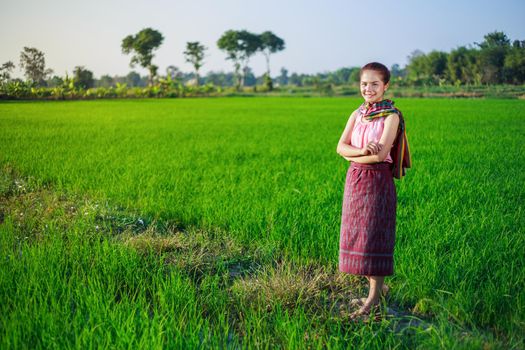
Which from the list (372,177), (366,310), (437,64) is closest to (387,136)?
(372,177)

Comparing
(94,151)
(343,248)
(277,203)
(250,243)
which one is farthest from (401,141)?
(94,151)

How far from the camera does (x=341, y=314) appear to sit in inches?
84.4

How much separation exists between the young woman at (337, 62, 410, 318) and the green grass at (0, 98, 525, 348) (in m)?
0.29

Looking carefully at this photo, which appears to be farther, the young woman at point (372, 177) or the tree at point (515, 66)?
the tree at point (515, 66)

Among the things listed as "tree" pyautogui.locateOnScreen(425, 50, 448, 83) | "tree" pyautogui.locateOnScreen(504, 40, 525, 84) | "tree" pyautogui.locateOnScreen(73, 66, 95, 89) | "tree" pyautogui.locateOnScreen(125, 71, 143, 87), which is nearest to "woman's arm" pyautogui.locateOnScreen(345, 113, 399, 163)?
"tree" pyautogui.locateOnScreen(504, 40, 525, 84)

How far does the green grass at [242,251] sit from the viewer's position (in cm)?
192

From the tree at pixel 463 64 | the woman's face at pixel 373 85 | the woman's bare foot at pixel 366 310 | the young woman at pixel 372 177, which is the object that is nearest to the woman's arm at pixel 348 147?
the young woman at pixel 372 177

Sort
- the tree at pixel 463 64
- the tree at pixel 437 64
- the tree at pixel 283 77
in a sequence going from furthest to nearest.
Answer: the tree at pixel 283 77, the tree at pixel 437 64, the tree at pixel 463 64

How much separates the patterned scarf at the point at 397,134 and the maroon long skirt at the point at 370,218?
40 millimetres

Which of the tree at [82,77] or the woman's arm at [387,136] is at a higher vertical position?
the tree at [82,77]

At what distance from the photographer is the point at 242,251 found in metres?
3.12

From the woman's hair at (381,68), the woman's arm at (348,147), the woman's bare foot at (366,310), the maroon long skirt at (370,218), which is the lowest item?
the woman's bare foot at (366,310)

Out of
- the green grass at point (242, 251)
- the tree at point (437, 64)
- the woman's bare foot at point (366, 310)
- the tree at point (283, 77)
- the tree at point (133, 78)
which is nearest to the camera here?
the green grass at point (242, 251)

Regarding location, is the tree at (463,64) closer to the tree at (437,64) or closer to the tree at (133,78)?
the tree at (437,64)
